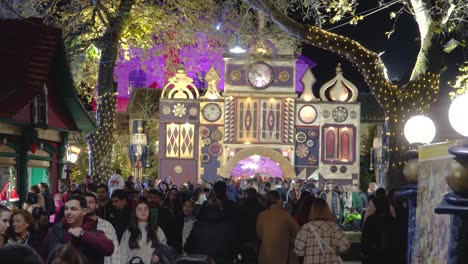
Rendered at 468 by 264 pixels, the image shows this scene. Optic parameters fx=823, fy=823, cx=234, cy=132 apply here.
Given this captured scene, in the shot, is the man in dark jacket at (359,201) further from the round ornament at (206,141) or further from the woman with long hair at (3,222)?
the woman with long hair at (3,222)

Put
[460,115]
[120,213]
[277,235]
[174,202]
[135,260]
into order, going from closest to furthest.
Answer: [460,115]
[135,260]
[120,213]
[277,235]
[174,202]

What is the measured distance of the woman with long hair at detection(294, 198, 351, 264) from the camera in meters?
9.80

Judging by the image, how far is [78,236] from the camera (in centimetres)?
705

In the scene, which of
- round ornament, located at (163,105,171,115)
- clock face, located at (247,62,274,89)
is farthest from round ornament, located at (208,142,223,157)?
clock face, located at (247,62,274,89)

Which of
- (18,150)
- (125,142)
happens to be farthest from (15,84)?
(125,142)

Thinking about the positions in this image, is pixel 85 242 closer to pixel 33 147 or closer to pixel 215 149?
pixel 33 147

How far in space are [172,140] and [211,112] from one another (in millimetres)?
2924

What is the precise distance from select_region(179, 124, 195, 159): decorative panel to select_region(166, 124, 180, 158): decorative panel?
255 mm

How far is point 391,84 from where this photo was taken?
15414 millimetres

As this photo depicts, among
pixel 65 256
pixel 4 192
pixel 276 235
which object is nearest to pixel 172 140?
pixel 4 192

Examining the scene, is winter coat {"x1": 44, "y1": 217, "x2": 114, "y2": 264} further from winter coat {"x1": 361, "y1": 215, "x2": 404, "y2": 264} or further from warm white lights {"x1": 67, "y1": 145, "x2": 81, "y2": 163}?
warm white lights {"x1": 67, "y1": 145, "x2": 81, "y2": 163}

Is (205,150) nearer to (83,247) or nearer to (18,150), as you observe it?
(18,150)

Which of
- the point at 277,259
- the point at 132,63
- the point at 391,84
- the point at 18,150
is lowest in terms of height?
the point at 277,259

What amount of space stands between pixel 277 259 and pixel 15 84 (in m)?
7.79
